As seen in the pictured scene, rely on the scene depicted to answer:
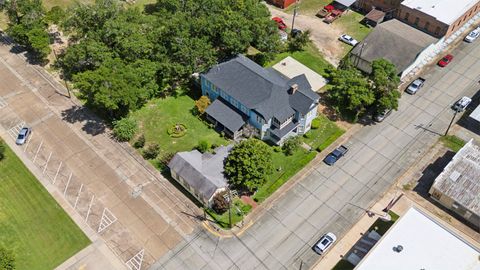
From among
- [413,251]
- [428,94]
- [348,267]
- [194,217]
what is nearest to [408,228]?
[413,251]

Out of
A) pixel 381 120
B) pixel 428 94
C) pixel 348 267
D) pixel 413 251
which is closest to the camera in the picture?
pixel 413 251

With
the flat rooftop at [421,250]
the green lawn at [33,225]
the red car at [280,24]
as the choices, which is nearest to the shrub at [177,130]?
the green lawn at [33,225]

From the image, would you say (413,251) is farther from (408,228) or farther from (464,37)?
(464,37)

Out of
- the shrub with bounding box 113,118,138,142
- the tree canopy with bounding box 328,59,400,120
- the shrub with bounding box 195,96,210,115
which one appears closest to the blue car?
the tree canopy with bounding box 328,59,400,120

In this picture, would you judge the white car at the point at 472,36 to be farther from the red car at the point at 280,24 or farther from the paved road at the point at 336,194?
the red car at the point at 280,24

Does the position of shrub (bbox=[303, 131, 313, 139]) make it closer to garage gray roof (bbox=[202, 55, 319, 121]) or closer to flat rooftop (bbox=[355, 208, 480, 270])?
garage gray roof (bbox=[202, 55, 319, 121])

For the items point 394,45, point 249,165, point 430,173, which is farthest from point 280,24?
point 430,173
